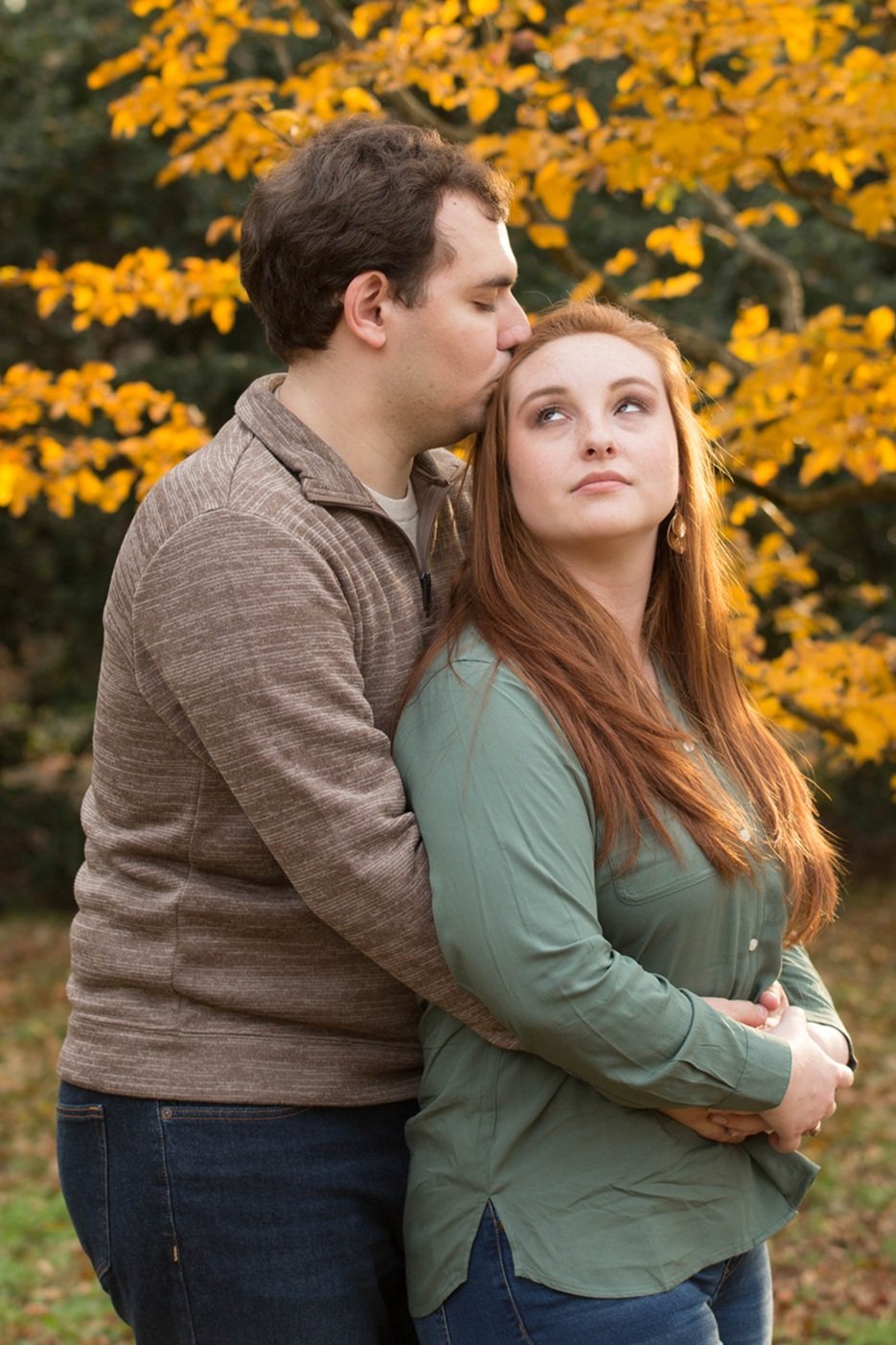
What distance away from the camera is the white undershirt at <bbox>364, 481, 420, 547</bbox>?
6.56ft

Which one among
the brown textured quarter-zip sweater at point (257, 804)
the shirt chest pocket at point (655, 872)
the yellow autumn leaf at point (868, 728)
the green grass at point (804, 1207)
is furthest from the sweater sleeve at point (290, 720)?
the green grass at point (804, 1207)

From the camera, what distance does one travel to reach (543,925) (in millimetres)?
1618

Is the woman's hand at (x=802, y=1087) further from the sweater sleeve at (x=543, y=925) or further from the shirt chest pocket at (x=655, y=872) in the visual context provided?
the shirt chest pocket at (x=655, y=872)

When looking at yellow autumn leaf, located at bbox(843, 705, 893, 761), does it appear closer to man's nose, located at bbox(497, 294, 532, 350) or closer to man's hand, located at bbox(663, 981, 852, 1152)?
man's hand, located at bbox(663, 981, 852, 1152)

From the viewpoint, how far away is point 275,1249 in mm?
1811

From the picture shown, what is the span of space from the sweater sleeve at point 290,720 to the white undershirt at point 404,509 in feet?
0.88

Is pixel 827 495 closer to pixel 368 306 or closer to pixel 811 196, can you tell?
pixel 811 196

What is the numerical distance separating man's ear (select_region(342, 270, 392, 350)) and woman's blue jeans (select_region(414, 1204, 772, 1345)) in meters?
1.14

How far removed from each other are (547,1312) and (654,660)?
0.89 meters

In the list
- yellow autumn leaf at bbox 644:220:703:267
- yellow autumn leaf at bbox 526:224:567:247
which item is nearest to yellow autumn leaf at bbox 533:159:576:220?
yellow autumn leaf at bbox 526:224:567:247

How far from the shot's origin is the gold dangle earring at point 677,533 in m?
2.10

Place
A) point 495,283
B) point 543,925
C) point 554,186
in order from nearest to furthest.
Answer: point 543,925, point 495,283, point 554,186

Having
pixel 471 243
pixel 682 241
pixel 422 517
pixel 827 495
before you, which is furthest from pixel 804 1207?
pixel 471 243

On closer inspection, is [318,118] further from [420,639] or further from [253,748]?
[253,748]
